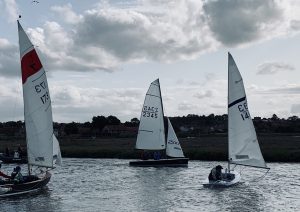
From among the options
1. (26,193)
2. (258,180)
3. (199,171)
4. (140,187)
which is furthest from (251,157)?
(26,193)

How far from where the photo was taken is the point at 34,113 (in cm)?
3084

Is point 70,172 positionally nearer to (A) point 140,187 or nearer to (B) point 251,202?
(A) point 140,187

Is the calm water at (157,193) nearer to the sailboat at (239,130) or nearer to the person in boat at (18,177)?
the person in boat at (18,177)

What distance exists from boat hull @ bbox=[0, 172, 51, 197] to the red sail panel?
603 centimetres

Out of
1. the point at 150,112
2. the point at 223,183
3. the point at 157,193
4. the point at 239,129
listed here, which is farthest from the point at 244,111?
the point at 150,112

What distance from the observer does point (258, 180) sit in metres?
37.8

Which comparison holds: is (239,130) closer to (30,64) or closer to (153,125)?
(30,64)

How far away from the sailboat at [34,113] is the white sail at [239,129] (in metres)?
11.6

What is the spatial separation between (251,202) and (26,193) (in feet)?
43.3

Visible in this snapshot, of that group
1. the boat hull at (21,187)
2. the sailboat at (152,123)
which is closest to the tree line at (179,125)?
the sailboat at (152,123)

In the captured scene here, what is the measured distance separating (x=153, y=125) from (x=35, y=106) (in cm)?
2367

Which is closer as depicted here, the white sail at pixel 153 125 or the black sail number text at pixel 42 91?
the black sail number text at pixel 42 91

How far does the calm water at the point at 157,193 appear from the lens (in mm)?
26734

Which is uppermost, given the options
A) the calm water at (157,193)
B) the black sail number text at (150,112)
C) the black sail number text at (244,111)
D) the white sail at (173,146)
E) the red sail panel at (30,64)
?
the red sail panel at (30,64)
